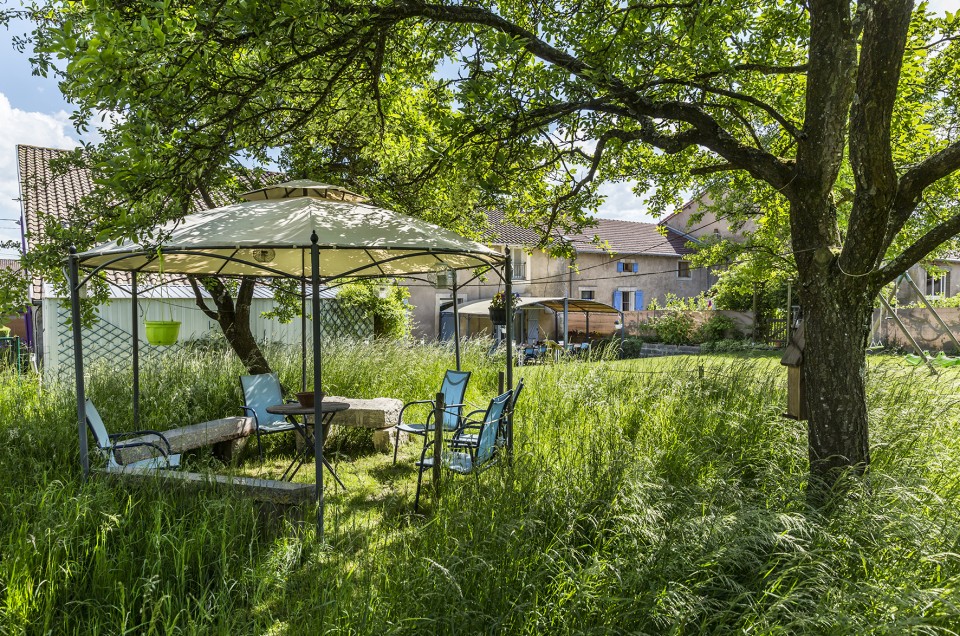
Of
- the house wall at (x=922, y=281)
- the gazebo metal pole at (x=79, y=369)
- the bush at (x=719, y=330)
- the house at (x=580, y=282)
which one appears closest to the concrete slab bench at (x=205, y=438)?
the gazebo metal pole at (x=79, y=369)

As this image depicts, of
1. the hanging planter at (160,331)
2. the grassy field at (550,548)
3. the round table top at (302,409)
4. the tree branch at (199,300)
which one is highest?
the tree branch at (199,300)

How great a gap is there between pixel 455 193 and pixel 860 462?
469 cm

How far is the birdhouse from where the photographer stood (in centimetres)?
433

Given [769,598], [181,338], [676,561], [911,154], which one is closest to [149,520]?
[676,561]

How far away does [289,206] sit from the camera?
15.1 ft

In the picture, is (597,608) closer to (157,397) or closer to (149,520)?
(149,520)

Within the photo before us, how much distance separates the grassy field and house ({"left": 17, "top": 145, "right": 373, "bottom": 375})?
7.96 meters

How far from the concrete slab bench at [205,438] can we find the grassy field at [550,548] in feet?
1.68

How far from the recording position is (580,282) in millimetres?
26359

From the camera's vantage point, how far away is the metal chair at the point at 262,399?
645 centimetres

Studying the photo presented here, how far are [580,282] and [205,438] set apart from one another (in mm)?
21974

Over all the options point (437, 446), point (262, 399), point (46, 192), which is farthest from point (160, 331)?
point (46, 192)

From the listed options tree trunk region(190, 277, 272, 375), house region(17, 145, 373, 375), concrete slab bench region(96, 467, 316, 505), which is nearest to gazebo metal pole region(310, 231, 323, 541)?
concrete slab bench region(96, 467, 316, 505)

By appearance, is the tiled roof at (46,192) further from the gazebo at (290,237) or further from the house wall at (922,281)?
the house wall at (922,281)
